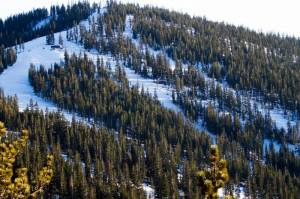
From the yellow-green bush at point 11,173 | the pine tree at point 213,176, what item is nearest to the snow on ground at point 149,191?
the yellow-green bush at point 11,173

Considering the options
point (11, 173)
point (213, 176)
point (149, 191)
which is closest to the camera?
point (213, 176)

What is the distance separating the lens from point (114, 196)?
12019cm

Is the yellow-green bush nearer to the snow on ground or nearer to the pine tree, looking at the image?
the pine tree

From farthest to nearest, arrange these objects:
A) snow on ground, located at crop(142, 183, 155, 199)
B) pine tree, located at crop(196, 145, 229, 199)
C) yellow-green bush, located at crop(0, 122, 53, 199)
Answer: snow on ground, located at crop(142, 183, 155, 199)
yellow-green bush, located at crop(0, 122, 53, 199)
pine tree, located at crop(196, 145, 229, 199)

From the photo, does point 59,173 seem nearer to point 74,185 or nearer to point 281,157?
point 74,185

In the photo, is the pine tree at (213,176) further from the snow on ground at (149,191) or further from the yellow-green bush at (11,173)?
the snow on ground at (149,191)

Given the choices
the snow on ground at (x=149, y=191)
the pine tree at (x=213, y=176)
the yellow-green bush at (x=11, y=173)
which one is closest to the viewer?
the pine tree at (x=213, y=176)

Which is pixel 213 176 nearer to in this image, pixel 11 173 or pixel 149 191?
pixel 11 173

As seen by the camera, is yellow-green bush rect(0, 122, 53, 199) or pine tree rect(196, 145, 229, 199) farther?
yellow-green bush rect(0, 122, 53, 199)

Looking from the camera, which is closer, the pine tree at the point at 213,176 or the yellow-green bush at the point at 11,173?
the pine tree at the point at 213,176

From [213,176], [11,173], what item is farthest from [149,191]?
[213,176]

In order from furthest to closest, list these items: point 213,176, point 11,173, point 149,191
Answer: point 149,191, point 11,173, point 213,176

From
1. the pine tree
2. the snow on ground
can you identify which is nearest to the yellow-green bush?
the pine tree

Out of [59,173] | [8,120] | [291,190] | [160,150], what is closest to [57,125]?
[8,120]
